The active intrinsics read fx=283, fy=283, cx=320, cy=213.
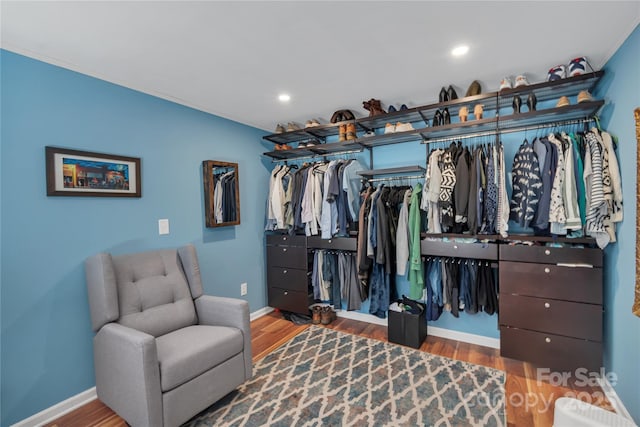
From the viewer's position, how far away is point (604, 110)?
2.05 m

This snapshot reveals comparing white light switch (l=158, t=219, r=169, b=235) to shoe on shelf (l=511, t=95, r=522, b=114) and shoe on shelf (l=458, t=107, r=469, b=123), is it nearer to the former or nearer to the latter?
shoe on shelf (l=458, t=107, r=469, b=123)

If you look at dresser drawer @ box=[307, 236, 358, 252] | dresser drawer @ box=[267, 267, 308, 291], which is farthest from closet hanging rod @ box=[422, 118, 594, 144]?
dresser drawer @ box=[267, 267, 308, 291]

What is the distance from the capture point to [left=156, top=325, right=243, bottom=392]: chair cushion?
1634 millimetres

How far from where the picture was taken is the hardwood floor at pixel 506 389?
70.8 inches

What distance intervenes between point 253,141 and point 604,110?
127 inches

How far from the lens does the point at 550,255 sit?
2115 millimetres

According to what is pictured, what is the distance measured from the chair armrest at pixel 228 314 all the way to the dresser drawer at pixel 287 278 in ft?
3.97

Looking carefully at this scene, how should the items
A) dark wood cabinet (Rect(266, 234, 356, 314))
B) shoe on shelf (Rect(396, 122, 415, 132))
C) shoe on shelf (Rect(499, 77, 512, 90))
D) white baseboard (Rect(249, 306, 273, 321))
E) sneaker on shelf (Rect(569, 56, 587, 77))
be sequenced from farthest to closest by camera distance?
white baseboard (Rect(249, 306, 273, 321)) → dark wood cabinet (Rect(266, 234, 356, 314)) → shoe on shelf (Rect(396, 122, 415, 132)) → shoe on shelf (Rect(499, 77, 512, 90)) → sneaker on shelf (Rect(569, 56, 587, 77))

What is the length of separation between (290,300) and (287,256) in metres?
0.52

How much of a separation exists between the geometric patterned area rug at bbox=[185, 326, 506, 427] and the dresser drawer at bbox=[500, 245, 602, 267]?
92 cm

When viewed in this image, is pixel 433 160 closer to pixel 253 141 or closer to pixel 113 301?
pixel 253 141

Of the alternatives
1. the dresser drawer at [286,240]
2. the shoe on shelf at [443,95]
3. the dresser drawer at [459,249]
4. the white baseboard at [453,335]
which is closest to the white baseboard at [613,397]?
the white baseboard at [453,335]

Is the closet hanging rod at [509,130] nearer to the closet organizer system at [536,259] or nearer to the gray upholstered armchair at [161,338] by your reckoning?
the closet organizer system at [536,259]

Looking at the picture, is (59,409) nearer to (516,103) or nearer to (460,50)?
(460,50)
